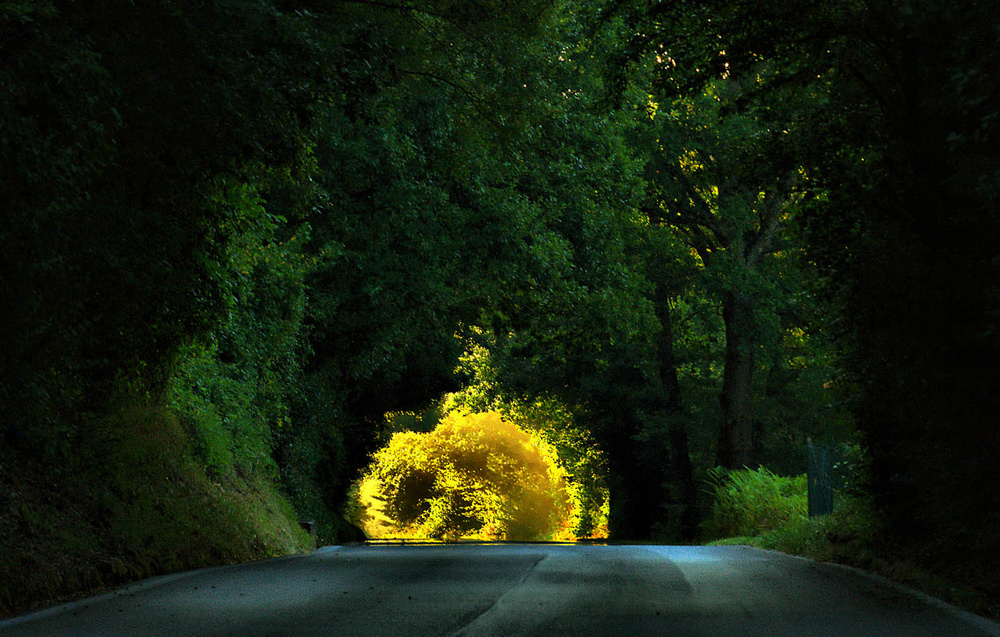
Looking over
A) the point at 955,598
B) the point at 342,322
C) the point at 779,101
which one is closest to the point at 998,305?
the point at 955,598

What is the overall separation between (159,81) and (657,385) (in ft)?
104

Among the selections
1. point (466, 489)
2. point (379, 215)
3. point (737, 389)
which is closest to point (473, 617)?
point (379, 215)

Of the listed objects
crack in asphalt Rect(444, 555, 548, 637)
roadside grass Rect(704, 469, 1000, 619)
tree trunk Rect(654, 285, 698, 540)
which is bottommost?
crack in asphalt Rect(444, 555, 548, 637)

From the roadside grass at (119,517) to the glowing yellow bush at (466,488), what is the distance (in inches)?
2167

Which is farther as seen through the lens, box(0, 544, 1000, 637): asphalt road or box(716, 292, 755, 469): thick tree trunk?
box(716, 292, 755, 469): thick tree trunk

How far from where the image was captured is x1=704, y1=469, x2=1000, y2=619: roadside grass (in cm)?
1171

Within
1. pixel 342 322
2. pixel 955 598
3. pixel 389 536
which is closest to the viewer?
pixel 955 598

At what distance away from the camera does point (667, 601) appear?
450 inches

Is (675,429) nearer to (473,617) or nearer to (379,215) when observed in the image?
(379,215)

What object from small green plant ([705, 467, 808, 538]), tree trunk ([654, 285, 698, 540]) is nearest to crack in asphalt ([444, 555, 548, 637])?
small green plant ([705, 467, 808, 538])

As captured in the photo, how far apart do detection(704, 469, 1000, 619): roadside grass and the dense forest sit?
276mm

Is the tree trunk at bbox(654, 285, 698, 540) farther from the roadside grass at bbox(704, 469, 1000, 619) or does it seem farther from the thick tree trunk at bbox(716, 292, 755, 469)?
the roadside grass at bbox(704, 469, 1000, 619)

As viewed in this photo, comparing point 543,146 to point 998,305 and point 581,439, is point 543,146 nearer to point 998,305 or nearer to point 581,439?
point 998,305

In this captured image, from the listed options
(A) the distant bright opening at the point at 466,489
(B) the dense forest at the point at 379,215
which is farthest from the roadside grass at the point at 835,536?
(A) the distant bright opening at the point at 466,489
